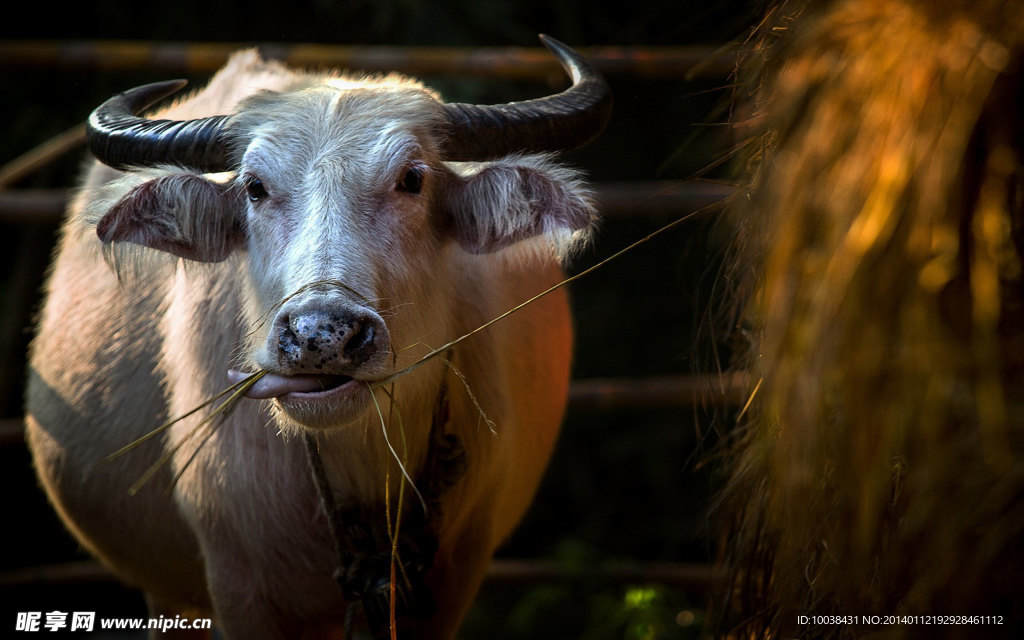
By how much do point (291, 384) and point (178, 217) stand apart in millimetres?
707

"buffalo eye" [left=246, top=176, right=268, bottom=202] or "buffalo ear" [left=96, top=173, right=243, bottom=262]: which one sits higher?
"buffalo eye" [left=246, top=176, right=268, bottom=202]

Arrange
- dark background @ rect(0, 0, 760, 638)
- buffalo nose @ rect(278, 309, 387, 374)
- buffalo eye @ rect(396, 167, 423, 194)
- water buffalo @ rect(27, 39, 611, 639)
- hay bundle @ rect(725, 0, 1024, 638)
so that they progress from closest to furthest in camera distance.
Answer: hay bundle @ rect(725, 0, 1024, 638)
buffalo nose @ rect(278, 309, 387, 374)
water buffalo @ rect(27, 39, 611, 639)
buffalo eye @ rect(396, 167, 423, 194)
dark background @ rect(0, 0, 760, 638)

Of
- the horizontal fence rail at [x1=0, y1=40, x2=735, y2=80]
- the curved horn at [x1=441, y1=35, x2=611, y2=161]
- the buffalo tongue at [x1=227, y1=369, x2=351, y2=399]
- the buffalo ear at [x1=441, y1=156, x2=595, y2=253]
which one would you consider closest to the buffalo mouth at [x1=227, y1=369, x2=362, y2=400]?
the buffalo tongue at [x1=227, y1=369, x2=351, y2=399]

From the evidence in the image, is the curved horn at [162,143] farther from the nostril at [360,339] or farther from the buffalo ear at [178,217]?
the nostril at [360,339]

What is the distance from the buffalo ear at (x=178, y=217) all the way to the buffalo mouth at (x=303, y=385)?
61 centimetres

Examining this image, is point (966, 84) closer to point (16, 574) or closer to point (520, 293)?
point (520, 293)

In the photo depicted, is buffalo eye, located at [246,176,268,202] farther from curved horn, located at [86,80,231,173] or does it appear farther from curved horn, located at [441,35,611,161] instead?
curved horn, located at [441,35,611,161]

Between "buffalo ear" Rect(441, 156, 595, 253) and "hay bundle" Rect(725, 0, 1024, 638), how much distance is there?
0.80 meters

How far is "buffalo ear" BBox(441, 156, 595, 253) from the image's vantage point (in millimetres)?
2297

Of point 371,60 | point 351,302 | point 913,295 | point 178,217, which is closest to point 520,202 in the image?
point 351,302

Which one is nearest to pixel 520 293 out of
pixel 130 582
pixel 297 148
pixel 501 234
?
pixel 501 234

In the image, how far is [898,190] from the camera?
136 centimetres

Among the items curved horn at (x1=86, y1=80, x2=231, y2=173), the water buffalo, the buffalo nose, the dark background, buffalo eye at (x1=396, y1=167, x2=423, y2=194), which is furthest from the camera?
the dark background

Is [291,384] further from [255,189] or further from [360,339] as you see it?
[255,189]
